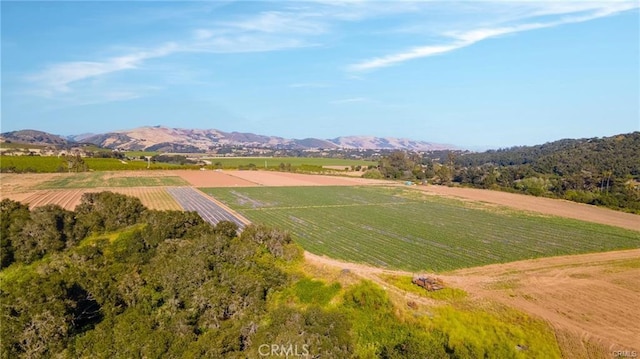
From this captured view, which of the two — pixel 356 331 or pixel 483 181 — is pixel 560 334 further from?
pixel 483 181

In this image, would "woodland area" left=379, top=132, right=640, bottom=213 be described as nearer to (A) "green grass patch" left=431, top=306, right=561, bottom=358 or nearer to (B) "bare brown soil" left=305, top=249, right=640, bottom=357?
(B) "bare brown soil" left=305, top=249, right=640, bottom=357

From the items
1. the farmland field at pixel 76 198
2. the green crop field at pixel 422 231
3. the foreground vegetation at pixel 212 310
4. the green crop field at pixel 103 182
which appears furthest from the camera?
the green crop field at pixel 103 182

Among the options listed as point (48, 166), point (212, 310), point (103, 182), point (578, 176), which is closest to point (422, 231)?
point (212, 310)

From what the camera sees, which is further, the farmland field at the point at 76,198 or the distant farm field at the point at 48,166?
the distant farm field at the point at 48,166

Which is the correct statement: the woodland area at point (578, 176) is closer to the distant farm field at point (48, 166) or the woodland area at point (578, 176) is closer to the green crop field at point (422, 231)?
the green crop field at point (422, 231)

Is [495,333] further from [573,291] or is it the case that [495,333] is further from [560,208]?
[560,208]

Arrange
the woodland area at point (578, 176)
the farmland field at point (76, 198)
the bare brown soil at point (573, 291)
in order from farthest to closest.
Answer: the woodland area at point (578, 176), the farmland field at point (76, 198), the bare brown soil at point (573, 291)

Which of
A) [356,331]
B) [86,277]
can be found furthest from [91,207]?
[356,331]

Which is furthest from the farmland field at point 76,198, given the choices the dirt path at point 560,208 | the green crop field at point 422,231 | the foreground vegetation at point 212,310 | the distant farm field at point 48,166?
the dirt path at point 560,208
